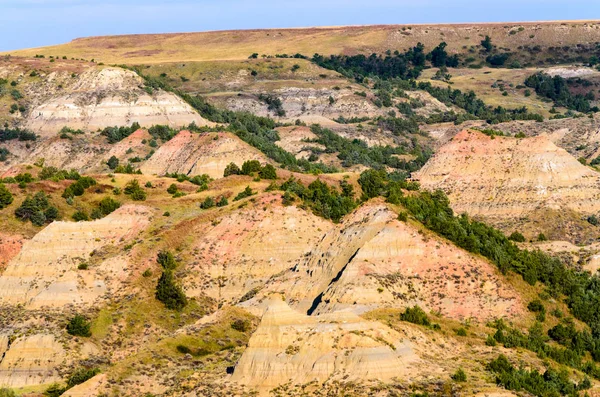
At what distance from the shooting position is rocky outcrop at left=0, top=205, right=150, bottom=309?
334 feet

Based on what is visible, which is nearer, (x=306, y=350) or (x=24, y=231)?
(x=306, y=350)

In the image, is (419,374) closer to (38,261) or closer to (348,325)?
(348,325)

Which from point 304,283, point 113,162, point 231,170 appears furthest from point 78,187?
point 304,283

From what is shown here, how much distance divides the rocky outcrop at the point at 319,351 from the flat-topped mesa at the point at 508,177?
2876 inches

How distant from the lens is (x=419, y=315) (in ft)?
251

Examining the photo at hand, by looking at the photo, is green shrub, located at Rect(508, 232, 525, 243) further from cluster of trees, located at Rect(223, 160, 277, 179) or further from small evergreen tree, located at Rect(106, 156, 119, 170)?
small evergreen tree, located at Rect(106, 156, 119, 170)

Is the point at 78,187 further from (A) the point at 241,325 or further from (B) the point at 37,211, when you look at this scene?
(A) the point at 241,325

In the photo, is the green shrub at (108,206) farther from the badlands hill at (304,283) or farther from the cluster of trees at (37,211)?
the cluster of trees at (37,211)

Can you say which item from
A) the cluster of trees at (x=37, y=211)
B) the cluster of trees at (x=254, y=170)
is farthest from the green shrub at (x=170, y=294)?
the cluster of trees at (x=254, y=170)

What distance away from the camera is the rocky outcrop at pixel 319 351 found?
67562 millimetres

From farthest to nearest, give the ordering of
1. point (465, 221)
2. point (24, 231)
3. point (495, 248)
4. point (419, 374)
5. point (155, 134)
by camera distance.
Result: 1. point (155, 134)
2. point (24, 231)
3. point (465, 221)
4. point (495, 248)
5. point (419, 374)

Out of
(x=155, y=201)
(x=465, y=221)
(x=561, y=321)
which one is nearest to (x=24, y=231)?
(x=155, y=201)

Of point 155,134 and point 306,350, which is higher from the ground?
point 306,350

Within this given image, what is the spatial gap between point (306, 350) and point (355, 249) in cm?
2121
